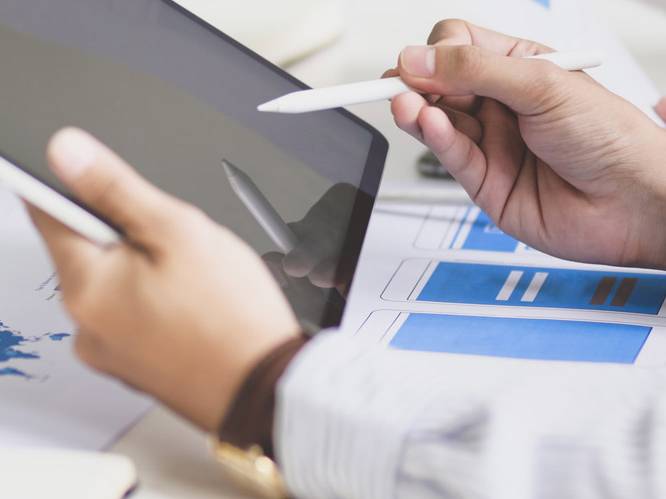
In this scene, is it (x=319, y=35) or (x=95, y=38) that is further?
(x=319, y=35)

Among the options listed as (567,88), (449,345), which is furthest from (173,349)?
(567,88)

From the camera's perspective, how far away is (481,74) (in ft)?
1.79

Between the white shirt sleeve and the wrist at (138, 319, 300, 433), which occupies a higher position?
the wrist at (138, 319, 300, 433)

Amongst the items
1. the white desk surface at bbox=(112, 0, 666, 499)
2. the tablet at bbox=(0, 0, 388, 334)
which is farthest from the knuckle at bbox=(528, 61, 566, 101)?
the white desk surface at bbox=(112, 0, 666, 499)

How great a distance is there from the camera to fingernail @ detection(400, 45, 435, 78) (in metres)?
0.55

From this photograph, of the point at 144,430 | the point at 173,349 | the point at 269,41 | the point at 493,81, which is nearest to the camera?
the point at 173,349

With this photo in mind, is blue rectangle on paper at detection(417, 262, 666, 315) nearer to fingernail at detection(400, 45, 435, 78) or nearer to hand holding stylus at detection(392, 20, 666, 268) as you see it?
hand holding stylus at detection(392, 20, 666, 268)

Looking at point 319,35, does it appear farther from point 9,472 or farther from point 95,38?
point 9,472

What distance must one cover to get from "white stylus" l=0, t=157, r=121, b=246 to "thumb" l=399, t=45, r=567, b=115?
0.26 metres

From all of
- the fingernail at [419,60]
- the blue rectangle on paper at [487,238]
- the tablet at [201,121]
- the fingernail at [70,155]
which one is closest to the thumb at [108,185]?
the fingernail at [70,155]

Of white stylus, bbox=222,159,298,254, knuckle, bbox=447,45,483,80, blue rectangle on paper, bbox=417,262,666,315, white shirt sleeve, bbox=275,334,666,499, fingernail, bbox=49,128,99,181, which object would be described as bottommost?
blue rectangle on paper, bbox=417,262,666,315

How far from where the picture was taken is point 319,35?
925 mm

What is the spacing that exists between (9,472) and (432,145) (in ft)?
1.13

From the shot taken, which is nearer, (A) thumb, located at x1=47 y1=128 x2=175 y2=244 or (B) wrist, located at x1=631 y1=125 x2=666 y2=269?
(A) thumb, located at x1=47 y1=128 x2=175 y2=244
